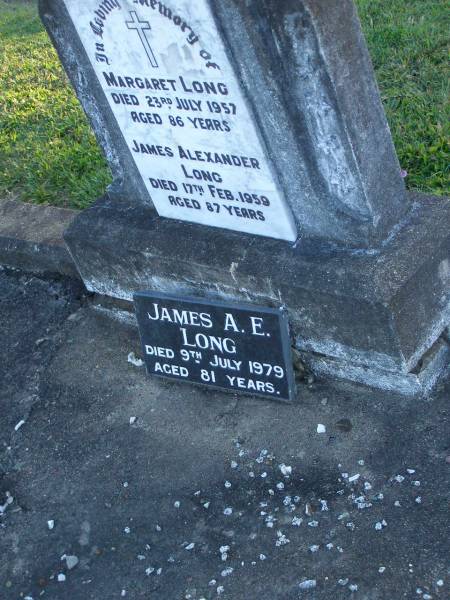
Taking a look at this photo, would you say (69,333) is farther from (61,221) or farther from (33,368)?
(61,221)

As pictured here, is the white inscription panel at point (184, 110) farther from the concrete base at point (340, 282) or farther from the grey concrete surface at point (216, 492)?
the grey concrete surface at point (216, 492)

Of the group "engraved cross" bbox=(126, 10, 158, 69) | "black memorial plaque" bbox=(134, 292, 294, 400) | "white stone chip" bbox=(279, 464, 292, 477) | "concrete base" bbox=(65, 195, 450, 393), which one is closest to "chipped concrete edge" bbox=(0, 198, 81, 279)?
"concrete base" bbox=(65, 195, 450, 393)

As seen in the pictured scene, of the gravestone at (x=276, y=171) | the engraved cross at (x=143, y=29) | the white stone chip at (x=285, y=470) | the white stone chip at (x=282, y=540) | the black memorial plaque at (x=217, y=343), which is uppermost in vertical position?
the engraved cross at (x=143, y=29)

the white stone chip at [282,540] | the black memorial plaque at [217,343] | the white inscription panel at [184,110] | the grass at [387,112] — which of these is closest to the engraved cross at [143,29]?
the white inscription panel at [184,110]

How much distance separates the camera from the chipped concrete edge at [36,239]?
4352mm

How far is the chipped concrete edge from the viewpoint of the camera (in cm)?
435

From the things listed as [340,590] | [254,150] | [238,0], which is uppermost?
[238,0]

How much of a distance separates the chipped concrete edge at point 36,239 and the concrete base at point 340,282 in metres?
0.77

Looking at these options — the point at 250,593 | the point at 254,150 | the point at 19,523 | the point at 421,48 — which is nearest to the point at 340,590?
the point at 250,593

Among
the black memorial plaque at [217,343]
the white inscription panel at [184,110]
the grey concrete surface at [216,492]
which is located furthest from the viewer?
the black memorial plaque at [217,343]

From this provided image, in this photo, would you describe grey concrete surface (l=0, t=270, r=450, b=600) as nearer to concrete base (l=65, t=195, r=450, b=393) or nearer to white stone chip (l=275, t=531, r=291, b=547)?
white stone chip (l=275, t=531, r=291, b=547)

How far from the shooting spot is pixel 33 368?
3934 millimetres

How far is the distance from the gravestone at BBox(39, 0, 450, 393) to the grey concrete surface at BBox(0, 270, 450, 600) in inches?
11.6

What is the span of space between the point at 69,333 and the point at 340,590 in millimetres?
1951
